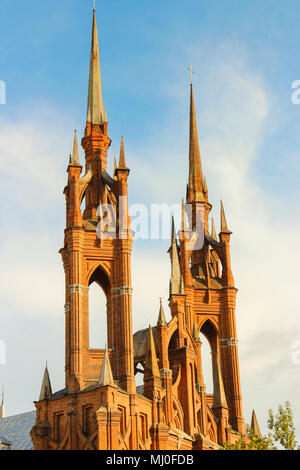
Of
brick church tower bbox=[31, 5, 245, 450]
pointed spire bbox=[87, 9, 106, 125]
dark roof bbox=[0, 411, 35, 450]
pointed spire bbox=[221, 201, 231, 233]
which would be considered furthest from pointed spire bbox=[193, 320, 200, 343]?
pointed spire bbox=[87, 9, 106, 125]

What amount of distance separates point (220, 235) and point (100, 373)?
21569mm

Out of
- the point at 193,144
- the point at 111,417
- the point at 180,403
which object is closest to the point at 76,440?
the point at 111,417

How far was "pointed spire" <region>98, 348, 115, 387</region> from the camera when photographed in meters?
52.4

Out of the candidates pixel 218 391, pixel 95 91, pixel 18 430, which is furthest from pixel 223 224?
pixel 18 430

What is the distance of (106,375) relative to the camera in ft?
173

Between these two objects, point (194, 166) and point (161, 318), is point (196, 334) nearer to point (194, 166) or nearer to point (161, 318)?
point (161, 318)

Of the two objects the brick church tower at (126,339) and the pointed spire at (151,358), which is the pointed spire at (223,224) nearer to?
the brick church tower at (126,339)

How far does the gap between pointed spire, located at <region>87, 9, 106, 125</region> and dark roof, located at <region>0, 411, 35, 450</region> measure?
77.0 ft

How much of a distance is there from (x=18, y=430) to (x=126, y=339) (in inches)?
725

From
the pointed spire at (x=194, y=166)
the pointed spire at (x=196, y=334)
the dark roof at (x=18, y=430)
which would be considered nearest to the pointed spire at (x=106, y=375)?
the pointed spire at (x=196, y=334)

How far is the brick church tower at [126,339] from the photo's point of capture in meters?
53.6

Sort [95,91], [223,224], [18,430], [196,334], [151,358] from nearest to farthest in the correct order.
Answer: [151,358]
[196,334]
[95,91]
[18,430]
[223,224]
